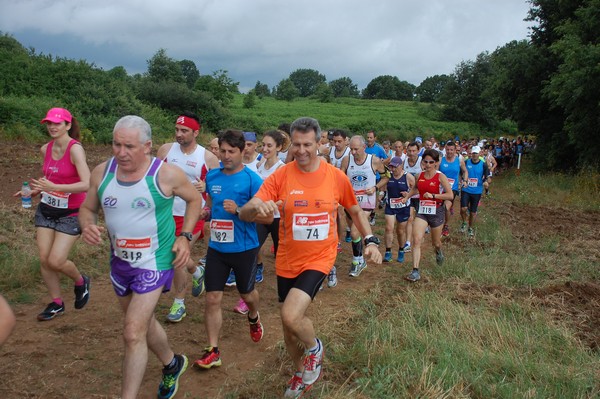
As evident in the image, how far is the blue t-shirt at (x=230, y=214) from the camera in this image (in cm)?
494

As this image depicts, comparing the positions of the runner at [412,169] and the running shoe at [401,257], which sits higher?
the runner at [412,169]

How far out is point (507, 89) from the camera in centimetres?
2564

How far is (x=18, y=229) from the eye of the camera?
8375 mm

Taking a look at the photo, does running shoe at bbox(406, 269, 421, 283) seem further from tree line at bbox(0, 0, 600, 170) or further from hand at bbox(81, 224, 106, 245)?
tree line at bbox(0, 0, 600, 170)

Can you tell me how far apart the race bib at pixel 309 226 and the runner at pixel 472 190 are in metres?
8.40

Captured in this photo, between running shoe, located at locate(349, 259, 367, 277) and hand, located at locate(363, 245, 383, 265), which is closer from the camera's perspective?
hand, located at locate(363, 245, 383, 265)

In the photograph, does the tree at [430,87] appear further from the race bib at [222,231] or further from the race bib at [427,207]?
the race bib at [222,231]

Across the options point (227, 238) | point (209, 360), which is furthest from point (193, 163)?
point (209, 360)

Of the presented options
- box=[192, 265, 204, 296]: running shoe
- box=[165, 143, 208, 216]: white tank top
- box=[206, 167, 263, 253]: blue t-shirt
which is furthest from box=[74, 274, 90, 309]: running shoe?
box=[206, 167, 263, 253]: blue t-shirt

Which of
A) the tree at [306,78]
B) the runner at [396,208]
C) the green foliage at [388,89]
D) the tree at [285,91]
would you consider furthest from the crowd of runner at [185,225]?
the tree at [306,78]

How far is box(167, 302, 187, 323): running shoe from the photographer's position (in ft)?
19.0

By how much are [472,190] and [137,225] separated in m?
9.96

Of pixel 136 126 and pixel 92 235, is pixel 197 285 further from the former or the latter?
pixel 136 126

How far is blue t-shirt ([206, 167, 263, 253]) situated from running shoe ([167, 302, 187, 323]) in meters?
1.24
